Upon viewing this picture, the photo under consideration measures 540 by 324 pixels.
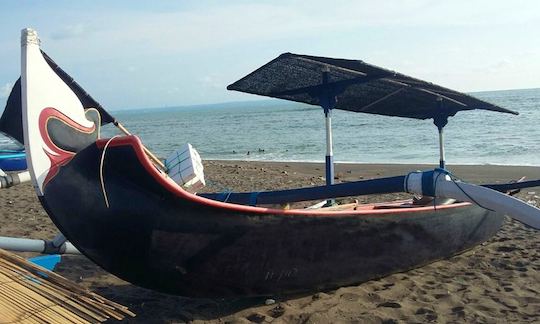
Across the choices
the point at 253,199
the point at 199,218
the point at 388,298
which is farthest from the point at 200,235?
the point at 388,298

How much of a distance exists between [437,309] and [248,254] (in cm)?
181

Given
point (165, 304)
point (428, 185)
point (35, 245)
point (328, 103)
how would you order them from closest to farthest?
point (428, 185), point (35, 245), point (165, 304), point (328, 103)

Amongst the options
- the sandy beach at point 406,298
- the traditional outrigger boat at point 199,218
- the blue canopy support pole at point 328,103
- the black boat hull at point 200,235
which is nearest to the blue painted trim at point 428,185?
the traditional outrigger boat at point 199,218

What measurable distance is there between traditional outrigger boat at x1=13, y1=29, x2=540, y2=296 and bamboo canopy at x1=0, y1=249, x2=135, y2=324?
2.04ft

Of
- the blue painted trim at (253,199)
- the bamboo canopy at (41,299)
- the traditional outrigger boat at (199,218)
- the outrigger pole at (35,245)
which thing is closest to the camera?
the bamboo canopy at (41,299)

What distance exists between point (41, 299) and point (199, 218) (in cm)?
145

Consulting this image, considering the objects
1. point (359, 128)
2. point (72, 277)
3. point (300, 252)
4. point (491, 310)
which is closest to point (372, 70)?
point (300, 252)

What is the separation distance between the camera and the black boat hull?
3928 mm

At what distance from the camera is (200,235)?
430 cm

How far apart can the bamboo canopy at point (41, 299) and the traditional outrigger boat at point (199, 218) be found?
623 mm

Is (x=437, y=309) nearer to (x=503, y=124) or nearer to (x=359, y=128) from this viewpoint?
(x=503, y=124)

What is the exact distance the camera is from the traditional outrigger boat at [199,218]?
12.6ft

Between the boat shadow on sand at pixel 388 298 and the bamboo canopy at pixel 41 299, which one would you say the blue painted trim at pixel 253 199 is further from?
the bamboo canopy at pixel 41 299

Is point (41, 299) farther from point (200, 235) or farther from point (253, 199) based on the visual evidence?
point (253, 199)
